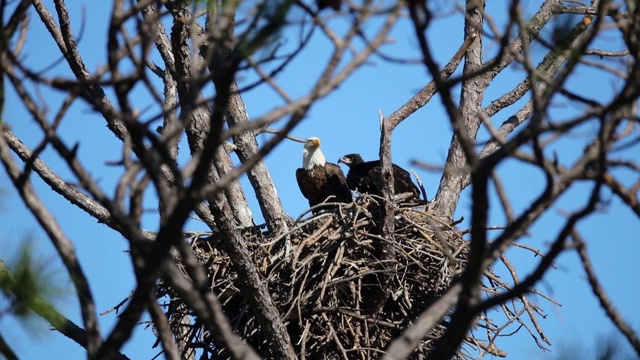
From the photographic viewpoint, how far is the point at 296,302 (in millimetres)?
5551

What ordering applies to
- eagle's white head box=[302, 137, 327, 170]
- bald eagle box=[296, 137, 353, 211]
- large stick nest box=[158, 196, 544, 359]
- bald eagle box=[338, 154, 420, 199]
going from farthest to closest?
1. eagle's white head box=[302, 137, 327, 170]
2. bald eagle box=[296, 137, 353, 211]
3. bald eagle box=[338, 154, 420, 199]
4. large stick nest box=[158, 196, 544, 359]

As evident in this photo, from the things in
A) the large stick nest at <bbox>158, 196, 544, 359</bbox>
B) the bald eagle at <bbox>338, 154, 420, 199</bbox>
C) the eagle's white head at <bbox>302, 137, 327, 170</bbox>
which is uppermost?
the eagle's white head at <bbox>302, 137, 327, 170</bbox>

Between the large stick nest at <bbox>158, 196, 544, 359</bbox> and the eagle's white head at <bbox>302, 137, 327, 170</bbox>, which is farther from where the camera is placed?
the eagle's white head at <bbox>302, 137, 327, 170</bbox>

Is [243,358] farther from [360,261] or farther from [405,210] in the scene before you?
[405,210]

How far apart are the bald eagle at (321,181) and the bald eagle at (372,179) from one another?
15cm

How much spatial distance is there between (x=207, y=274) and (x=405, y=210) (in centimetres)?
129

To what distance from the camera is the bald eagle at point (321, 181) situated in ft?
24.3

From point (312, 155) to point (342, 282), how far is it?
84.2 inches

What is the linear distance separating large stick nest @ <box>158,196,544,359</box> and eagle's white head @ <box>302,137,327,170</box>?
1610mm

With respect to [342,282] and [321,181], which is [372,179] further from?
[342,282]

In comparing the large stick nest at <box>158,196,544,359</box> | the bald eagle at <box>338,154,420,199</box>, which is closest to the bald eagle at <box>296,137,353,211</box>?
the bald eagle at <box>338,154,420,199</box>

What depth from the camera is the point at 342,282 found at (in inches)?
222

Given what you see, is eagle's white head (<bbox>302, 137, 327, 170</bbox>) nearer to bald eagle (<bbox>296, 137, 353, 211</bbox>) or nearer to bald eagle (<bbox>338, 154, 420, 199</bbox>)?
bald eagle (<bbox>296, 137, 353, 211</bbox>)

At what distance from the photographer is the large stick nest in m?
5.59
